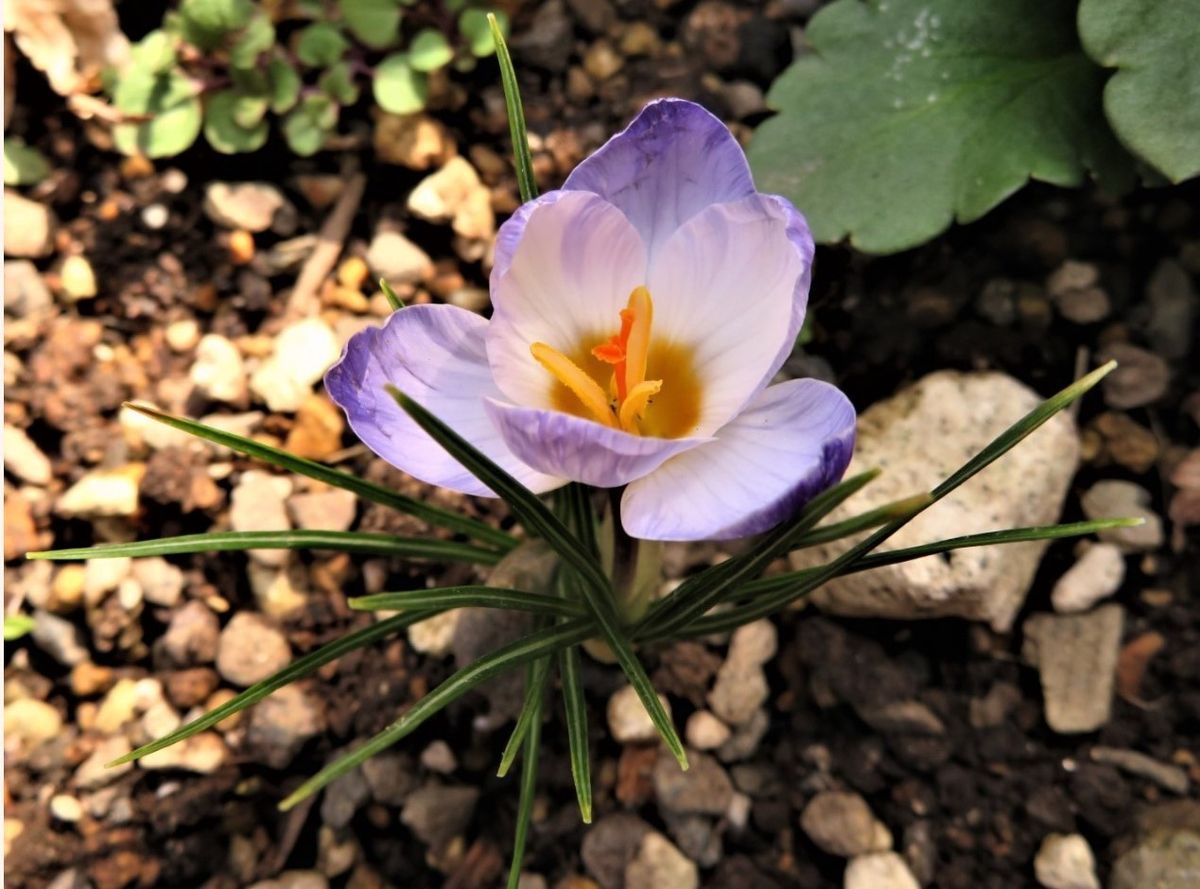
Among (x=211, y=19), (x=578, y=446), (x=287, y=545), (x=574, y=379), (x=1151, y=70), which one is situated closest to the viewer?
(x=578, y=446)

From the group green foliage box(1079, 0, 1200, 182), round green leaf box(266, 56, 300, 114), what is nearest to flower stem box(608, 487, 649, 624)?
green foliage box(1079, 0, 1200, 182)

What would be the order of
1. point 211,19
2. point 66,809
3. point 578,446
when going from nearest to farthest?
point 578,446
point 66,809
point 211,19

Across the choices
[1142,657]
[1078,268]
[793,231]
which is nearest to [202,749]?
[793,231]

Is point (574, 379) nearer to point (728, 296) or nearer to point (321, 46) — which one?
point (728, 296)

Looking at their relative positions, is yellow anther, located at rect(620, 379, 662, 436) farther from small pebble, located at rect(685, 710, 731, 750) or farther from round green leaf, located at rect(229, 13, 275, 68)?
round green leaf, located at rect(229, 13, 275, 68)

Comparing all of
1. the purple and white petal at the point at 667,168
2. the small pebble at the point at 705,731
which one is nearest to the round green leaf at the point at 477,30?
the purple and white petal at the point at 667,168

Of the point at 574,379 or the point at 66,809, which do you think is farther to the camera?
the point at 66,809

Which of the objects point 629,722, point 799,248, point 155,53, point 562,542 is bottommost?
point 629,722

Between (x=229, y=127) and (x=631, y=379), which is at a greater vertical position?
(x=631, y=379)

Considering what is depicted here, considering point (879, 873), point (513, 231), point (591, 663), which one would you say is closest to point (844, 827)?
point (879, 873)

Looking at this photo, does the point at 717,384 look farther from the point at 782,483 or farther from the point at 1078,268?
the point at 1078,268
